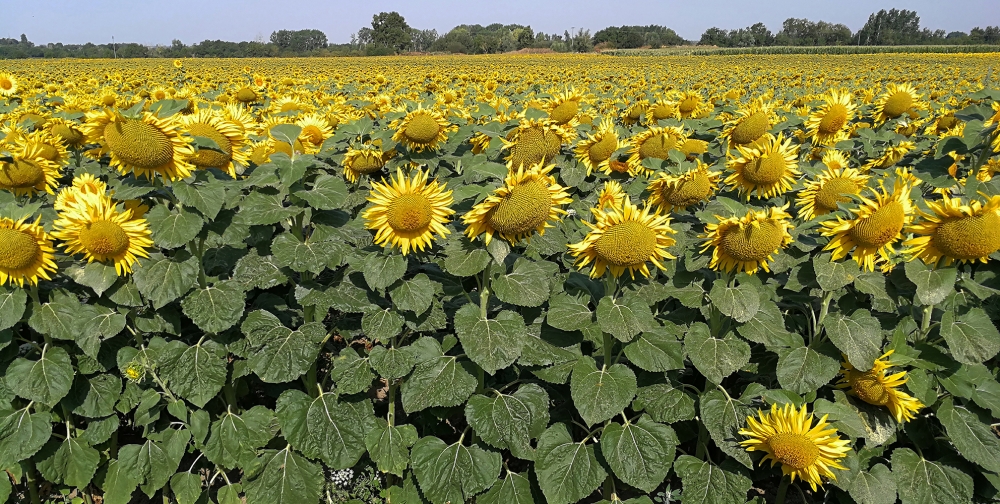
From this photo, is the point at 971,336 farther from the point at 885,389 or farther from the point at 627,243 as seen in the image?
the point at 627,243

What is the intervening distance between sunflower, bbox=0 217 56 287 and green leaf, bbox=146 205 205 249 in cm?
43

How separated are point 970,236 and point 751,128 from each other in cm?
197

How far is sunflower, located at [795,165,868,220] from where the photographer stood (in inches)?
115

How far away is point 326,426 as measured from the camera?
2.81 meters

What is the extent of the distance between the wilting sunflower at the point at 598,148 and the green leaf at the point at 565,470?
6.75 ft

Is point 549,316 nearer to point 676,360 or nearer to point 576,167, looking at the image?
point 676,360

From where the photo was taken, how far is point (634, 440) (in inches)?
101

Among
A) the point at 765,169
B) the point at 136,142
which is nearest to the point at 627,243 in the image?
the point at 765,169

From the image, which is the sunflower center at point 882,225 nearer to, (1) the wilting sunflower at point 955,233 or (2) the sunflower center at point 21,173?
(1) the wilting sunflower at point 955,233

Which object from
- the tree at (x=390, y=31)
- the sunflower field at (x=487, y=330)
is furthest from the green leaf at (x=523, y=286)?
the tree at (x=390, y=31)

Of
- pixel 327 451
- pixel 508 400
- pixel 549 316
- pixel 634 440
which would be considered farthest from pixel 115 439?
pixel 634 440

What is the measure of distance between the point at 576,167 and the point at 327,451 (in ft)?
8.22

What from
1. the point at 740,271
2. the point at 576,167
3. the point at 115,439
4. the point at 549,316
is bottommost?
the point at 115,439

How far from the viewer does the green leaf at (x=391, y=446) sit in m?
2.81
